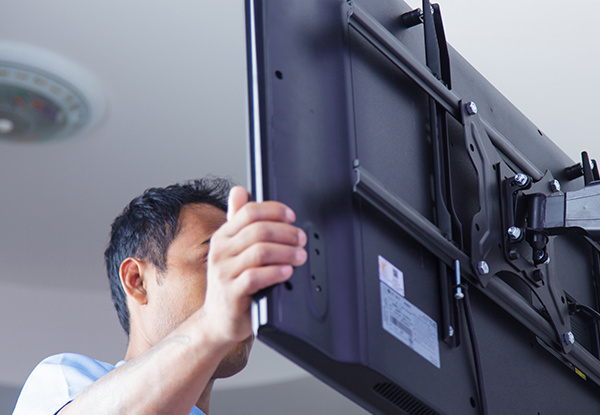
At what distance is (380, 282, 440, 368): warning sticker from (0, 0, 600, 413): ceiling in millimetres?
1104

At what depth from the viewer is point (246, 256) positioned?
0.76m

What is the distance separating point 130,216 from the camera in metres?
1.64

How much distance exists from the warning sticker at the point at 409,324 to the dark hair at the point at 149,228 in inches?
28.9

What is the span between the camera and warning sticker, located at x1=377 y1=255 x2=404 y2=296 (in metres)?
0.84

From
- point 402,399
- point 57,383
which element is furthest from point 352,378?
point 57,383

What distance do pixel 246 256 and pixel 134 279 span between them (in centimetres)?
83

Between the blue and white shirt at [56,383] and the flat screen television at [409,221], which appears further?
the blue and white shirt at [56,383]

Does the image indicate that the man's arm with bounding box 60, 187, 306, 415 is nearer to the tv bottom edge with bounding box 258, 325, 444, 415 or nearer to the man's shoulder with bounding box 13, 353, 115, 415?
the tv bottom edge with bounding box 258, 325, 444, 415

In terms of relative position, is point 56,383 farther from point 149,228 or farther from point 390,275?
point 390,275

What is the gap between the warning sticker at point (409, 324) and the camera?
32.4 inches

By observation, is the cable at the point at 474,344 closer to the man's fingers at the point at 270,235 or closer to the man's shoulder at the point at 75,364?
the man's fingers at the point at 270,235

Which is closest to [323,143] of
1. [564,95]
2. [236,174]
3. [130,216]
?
[130,216]

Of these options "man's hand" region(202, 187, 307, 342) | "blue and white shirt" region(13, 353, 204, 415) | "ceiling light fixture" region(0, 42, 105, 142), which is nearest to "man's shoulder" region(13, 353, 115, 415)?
"blue and white shirt" region(13, 353, 204, 415)

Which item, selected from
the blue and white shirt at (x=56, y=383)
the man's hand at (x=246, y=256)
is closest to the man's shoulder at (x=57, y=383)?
the blue and white shirt at (x=56, y=383)
